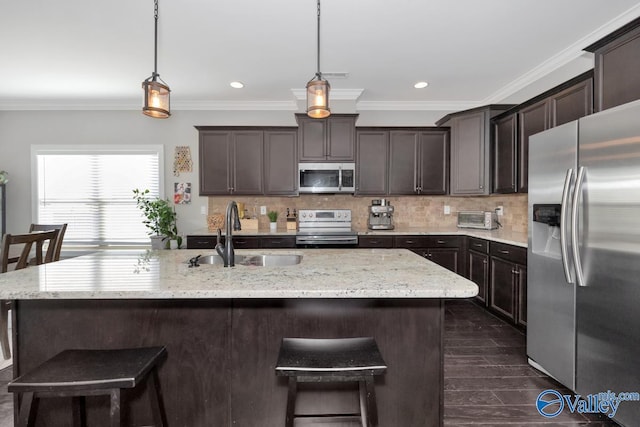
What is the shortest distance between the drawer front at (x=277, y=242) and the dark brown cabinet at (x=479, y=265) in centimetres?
214

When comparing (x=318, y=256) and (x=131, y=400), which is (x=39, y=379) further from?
(x=318, y=256)

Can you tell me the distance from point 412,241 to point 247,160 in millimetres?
2366

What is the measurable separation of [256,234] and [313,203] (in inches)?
40.9

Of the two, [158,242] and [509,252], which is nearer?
[509,252]

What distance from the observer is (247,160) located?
4.05 m

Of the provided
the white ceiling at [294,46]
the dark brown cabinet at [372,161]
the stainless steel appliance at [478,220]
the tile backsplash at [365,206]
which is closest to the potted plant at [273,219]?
the tile backsplash at [365,206]

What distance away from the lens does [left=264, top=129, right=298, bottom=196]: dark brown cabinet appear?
13.3 ft

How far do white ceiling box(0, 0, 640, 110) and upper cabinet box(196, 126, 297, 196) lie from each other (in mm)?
555

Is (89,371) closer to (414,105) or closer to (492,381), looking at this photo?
(492,381)

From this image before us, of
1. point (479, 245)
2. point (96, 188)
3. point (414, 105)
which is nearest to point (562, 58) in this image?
point (414, 105)

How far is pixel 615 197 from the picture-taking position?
1620 mm

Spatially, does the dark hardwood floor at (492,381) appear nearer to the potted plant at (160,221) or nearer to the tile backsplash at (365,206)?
the tile backsplash at (365,206)

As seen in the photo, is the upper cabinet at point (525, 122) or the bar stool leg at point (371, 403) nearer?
the bar stool leg at point (371, 403)

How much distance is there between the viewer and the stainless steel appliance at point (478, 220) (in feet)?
12.9
